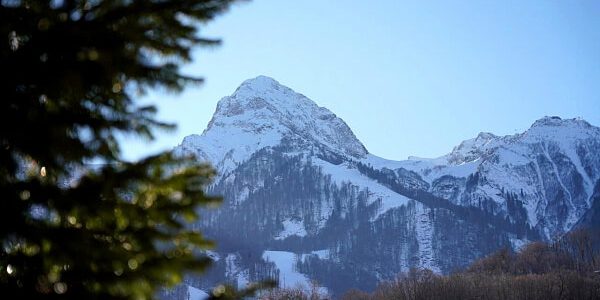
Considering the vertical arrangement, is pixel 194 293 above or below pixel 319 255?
below

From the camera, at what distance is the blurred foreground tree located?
Result: 2.59m

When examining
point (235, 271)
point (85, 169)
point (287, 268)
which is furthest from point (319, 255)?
point (85, 169)

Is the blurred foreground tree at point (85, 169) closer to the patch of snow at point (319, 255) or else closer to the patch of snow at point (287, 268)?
the patch of snow at point (287, 268)

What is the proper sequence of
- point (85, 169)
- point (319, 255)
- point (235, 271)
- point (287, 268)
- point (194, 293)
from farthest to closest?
point (319, 255) < point (287, 268) < point (235, 271) < point (194, 293) < point (85, 169)

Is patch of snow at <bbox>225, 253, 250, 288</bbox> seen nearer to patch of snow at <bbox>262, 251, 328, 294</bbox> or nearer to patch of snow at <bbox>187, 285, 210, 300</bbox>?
patch of snow at <bbox>262, 251, 328, 294</bbox>

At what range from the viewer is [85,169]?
300cm

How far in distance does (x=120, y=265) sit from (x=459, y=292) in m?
76.8

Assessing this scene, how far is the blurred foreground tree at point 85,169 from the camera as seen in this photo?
259cm

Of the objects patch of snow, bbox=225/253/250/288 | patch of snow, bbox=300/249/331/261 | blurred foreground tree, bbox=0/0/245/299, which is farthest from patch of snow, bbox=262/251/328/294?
blurred foreground tree, bbox=0/0/245/299

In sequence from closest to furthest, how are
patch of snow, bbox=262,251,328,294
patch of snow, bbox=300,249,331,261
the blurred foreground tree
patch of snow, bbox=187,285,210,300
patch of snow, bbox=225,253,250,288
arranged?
1. the blurred foreground tree
2. patch of snow, bbox=187,285,210,300
3. patch of snow, bbox=262,251,328,294
4. patch of snow, bbox=225,253,250,288
5. patch of snow, bbox=300,249,331,261

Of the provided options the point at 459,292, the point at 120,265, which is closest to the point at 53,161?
the point at 120,265

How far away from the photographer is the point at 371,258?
199 metres

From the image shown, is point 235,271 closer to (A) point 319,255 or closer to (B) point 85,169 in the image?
(A) point 319,255

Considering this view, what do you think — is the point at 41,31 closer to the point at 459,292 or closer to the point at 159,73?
the point at 159,73
